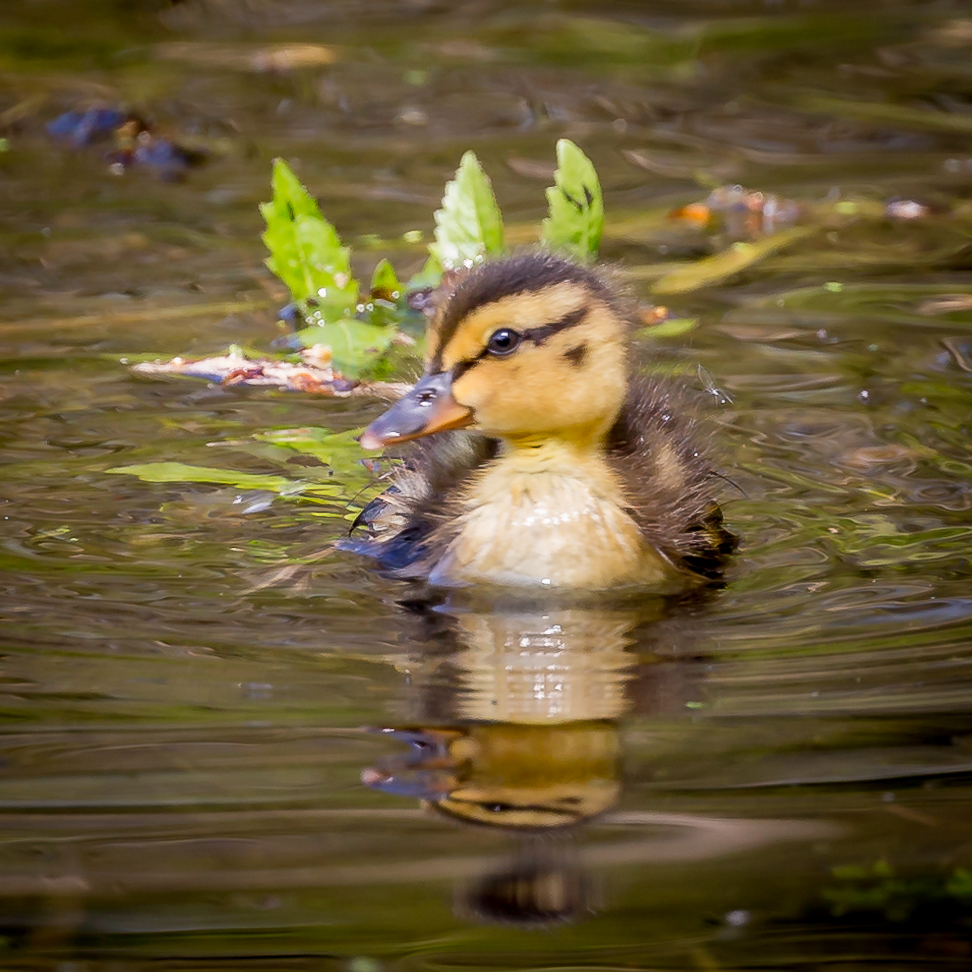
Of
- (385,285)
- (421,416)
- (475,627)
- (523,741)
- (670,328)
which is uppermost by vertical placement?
(385,285)

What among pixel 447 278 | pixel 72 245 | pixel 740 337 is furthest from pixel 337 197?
pixel 447 278

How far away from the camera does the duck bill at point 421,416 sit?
3.81m

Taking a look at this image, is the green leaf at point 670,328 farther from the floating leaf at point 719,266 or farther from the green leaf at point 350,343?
the green leaf at point 350,343

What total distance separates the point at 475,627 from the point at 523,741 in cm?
72

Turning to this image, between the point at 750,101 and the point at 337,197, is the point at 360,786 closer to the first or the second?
the point at 337,197

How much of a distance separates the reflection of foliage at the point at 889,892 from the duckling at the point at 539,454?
56.1 inches

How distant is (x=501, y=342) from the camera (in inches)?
154

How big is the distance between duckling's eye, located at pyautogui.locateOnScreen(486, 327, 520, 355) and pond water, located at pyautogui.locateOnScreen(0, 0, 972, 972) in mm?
602

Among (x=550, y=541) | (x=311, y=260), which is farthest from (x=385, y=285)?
(x=550, y=541)

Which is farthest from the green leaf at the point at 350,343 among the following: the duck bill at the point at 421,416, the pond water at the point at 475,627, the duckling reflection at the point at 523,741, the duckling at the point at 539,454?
the duckling reflection at the point at 523,741

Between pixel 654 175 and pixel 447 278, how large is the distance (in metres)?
3.44

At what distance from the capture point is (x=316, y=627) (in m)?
3.60

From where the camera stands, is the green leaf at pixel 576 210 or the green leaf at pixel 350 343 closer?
the green leaf at pixel 576 210

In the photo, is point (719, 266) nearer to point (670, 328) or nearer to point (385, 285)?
point (670, 328)
